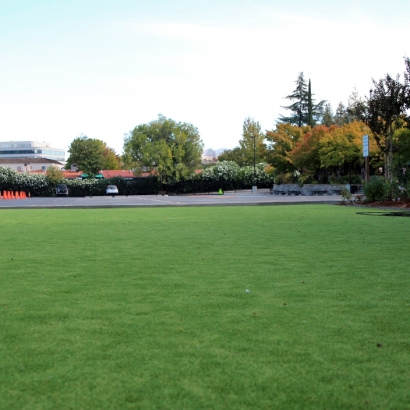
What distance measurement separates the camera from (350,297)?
21.8 feet

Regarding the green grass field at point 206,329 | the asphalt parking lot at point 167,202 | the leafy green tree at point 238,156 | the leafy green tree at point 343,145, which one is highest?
the leafy green tree at point 238,156

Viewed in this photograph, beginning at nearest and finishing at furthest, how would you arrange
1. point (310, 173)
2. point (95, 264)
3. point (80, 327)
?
point (80, 327) → point (95, 264) → point (310, 173)

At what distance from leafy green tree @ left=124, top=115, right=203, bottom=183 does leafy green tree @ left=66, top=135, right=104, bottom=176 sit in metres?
37.4

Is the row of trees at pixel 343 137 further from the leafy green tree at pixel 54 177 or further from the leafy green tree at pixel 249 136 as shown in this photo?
the leafy green tree at pixel 54 177

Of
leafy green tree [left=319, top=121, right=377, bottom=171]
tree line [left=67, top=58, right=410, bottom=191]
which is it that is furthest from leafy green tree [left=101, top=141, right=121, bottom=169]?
leafy green tree [left=319, top=121, right=377, bottom=171]

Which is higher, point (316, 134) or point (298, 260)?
point (316, 134)

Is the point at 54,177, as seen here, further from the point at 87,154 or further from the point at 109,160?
the point at 109,160

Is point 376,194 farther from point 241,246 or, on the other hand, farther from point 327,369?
point 327,369

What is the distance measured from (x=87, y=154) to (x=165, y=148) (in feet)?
154

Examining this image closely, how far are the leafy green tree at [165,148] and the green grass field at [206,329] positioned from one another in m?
64.3

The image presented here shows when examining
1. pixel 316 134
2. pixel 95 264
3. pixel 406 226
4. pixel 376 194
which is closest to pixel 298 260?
pixel 95 264

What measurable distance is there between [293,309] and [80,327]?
2.26 meters

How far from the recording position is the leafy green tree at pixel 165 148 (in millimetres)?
74875

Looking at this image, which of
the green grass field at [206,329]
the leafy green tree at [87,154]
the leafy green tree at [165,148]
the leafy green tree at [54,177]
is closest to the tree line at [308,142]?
the leafy green tree at [165,148]
